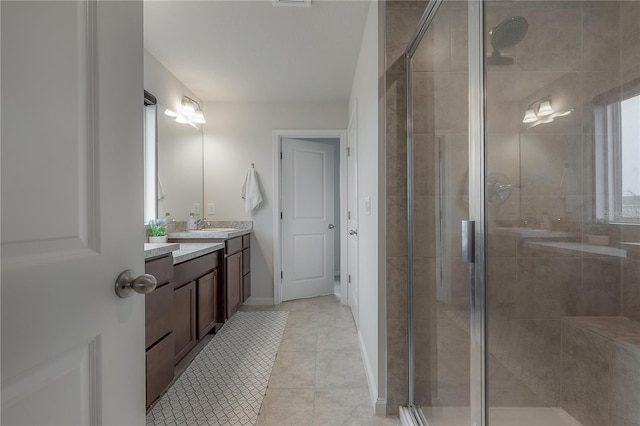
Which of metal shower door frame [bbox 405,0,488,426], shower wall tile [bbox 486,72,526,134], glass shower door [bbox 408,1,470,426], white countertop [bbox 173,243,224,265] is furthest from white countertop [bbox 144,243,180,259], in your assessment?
shower wall tile [bbox 486,72,526,134]

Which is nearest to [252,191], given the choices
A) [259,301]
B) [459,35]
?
[259,301]

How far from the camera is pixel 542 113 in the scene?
1.04m

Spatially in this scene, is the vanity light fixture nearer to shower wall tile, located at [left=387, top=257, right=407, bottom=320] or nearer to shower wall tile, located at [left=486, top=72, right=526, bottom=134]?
shower wall tile, located at [left=486, top=72, right=526, bottom=134]

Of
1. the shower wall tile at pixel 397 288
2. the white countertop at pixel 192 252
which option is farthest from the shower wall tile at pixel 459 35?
the white countertop at pixel 192 252

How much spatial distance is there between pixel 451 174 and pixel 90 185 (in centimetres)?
116

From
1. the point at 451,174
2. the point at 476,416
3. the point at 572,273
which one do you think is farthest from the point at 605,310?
the point at 451,174

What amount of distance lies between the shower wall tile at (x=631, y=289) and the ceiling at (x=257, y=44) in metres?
1.91

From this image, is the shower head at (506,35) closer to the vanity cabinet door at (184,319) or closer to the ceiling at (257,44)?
the ceiling at (257,44)

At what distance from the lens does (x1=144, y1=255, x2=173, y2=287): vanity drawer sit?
4.91 ft

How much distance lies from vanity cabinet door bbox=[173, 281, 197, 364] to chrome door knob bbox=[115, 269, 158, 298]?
1370 millimetres

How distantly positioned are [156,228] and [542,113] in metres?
2.45

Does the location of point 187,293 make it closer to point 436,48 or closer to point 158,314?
point 158,314

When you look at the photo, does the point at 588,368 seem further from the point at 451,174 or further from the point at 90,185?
the point at 90,185

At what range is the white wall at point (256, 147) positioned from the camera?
12.0 ft
